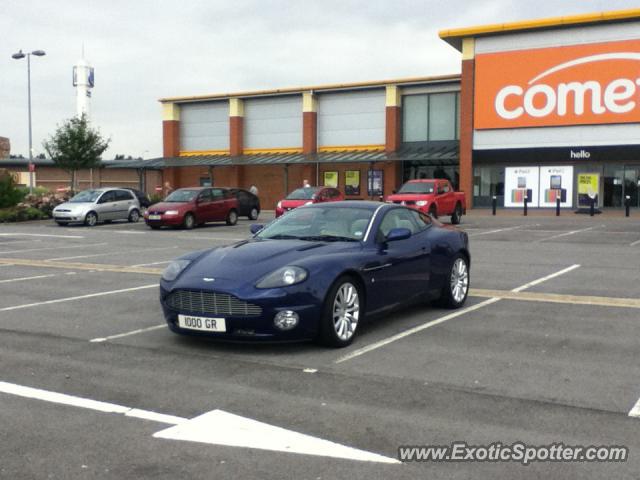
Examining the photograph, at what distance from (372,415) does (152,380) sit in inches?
76.1

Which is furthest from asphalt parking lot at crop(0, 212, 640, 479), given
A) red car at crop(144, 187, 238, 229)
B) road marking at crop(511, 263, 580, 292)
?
red car at crop(144, 187, 238, 229)

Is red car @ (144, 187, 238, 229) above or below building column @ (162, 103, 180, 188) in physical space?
below

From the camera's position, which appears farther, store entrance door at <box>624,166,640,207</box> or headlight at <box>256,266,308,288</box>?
store entrance door at <box>624,166,640,207</box>

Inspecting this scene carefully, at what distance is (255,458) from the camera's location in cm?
423

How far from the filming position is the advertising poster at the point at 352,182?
45.2 meters

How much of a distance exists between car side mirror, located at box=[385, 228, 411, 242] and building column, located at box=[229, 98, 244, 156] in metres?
42.4

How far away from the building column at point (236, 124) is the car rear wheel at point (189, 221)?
22.4 meters

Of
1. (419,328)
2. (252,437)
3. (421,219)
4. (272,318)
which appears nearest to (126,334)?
(272,318)

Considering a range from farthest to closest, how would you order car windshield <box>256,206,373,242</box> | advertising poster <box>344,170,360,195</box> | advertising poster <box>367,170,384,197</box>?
advertising poster <box>344,170,360,195</box>, advertising poster <box>367,170,384,197</box>, car windshield <box>256,206,373,242</box>

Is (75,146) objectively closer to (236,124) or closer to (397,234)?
(236,124)

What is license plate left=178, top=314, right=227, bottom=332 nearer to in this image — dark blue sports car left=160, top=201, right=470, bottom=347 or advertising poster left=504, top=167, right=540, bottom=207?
dark blue sports car left=160, top=201, right=470, bottom=347

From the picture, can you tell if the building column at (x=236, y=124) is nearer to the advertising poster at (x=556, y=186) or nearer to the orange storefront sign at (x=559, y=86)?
the orange storefront sign at (x=559, y=86)

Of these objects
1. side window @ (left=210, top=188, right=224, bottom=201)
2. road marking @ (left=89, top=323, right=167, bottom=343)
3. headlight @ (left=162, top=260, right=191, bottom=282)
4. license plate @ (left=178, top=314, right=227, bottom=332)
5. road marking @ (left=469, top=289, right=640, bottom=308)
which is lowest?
road marking @ (left=89, top=323, right=167, bottom=343)

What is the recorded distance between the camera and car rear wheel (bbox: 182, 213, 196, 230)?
1070 inches
